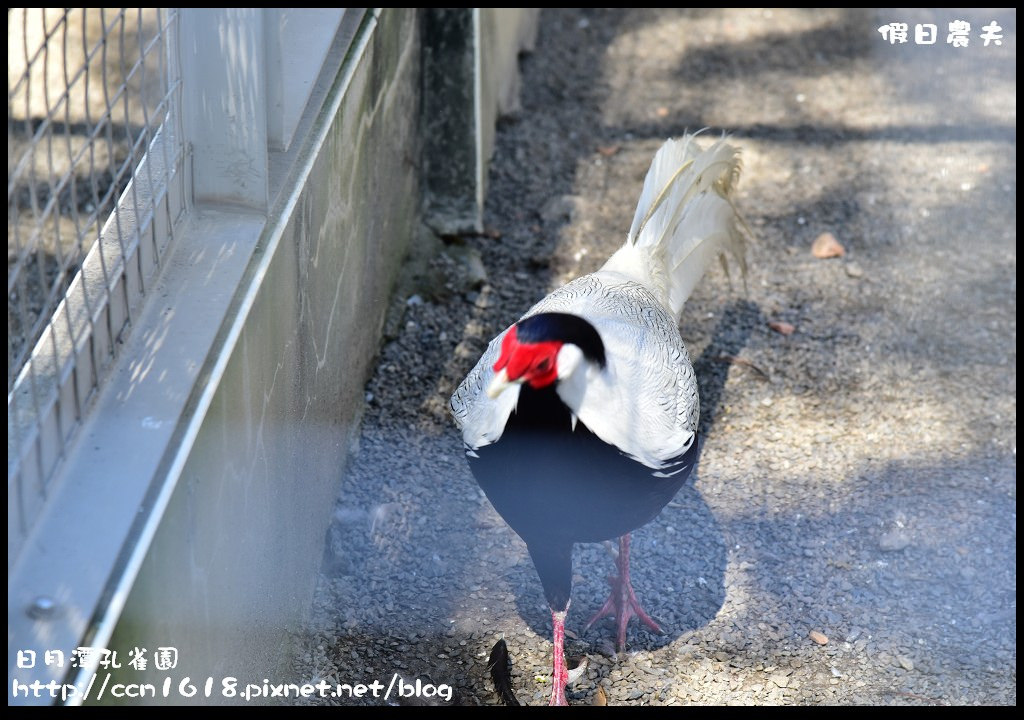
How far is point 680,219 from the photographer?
369cm

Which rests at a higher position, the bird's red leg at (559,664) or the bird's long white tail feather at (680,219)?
the bird's long white tail feather at (680,219)

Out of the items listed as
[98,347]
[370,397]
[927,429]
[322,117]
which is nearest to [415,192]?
[370,397]

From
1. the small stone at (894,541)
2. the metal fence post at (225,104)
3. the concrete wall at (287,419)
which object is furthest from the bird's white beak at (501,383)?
the small stone at (894,541)

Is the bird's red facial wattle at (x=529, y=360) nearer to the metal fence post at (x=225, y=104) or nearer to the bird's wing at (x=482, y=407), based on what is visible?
the bird's wing at (x=482, y=407)

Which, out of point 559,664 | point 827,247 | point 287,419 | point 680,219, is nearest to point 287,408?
point 287,419

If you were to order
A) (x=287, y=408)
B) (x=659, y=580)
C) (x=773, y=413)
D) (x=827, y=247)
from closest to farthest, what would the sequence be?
(x=287, y=408)
(x=659, y=580)
(x=773, y=413)
(x=827, y=247)

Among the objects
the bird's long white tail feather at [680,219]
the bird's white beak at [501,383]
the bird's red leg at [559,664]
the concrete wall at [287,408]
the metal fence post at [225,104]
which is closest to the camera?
the concrete wall at [287,408]

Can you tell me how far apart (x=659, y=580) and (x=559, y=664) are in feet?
1.82

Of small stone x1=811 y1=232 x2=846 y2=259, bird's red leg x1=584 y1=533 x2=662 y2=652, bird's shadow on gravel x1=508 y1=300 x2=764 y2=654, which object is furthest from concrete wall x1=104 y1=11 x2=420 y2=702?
small stone x1=811 y1=232 x2=846 y2=259

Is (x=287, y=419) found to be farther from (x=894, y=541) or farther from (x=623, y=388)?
(x=894, y=541)

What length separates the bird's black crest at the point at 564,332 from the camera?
238cm

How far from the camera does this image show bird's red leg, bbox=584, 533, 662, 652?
3.11 metres

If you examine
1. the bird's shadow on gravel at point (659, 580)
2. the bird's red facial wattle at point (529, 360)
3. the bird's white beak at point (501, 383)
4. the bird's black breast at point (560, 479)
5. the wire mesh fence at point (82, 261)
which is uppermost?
the wire mesh fence at point (82, 261)

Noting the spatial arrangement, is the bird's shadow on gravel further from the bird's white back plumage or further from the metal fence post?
the metal fence post
